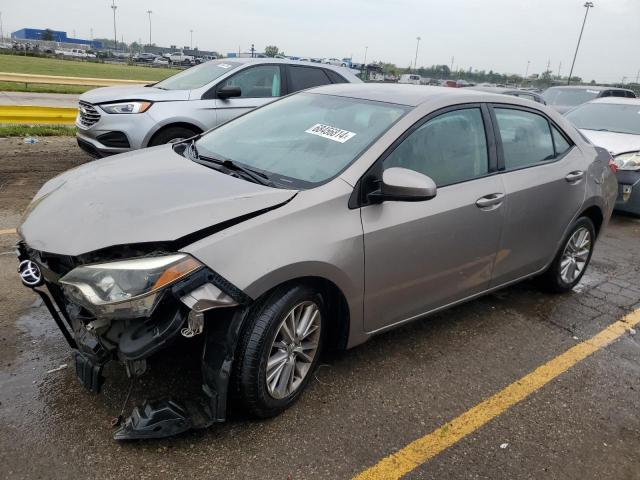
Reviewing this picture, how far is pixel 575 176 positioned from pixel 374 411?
2.50 m

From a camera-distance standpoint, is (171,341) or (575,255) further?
(575,255)

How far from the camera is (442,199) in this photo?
3.11 metres

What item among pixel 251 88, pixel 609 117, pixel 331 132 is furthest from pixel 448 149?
pixel 609 117

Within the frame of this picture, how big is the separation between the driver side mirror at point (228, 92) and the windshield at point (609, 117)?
5353 mm

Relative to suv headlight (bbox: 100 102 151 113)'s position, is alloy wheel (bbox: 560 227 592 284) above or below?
below

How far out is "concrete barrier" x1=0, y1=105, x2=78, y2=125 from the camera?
9.81 m

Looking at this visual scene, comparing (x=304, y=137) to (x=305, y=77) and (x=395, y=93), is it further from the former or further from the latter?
(x=305, y=77)

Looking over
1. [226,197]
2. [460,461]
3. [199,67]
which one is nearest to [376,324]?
[460,461]

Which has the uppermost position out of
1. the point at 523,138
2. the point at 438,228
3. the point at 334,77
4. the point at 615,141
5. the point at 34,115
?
the point at 334,77

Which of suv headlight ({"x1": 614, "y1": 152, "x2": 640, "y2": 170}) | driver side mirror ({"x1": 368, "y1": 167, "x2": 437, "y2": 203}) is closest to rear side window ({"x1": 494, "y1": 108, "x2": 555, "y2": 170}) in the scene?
driver side mirror ({"x1": 368, "y1": 167, "x2": 437, "y2": 203})

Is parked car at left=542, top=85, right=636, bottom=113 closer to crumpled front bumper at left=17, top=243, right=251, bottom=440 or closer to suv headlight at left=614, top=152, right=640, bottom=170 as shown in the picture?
suv headlight at left=614, top=152, right=640, bottom=170

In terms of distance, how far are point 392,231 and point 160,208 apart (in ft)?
3.92

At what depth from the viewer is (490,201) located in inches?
131

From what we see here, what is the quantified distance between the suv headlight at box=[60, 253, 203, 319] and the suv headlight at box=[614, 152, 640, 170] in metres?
6.56
